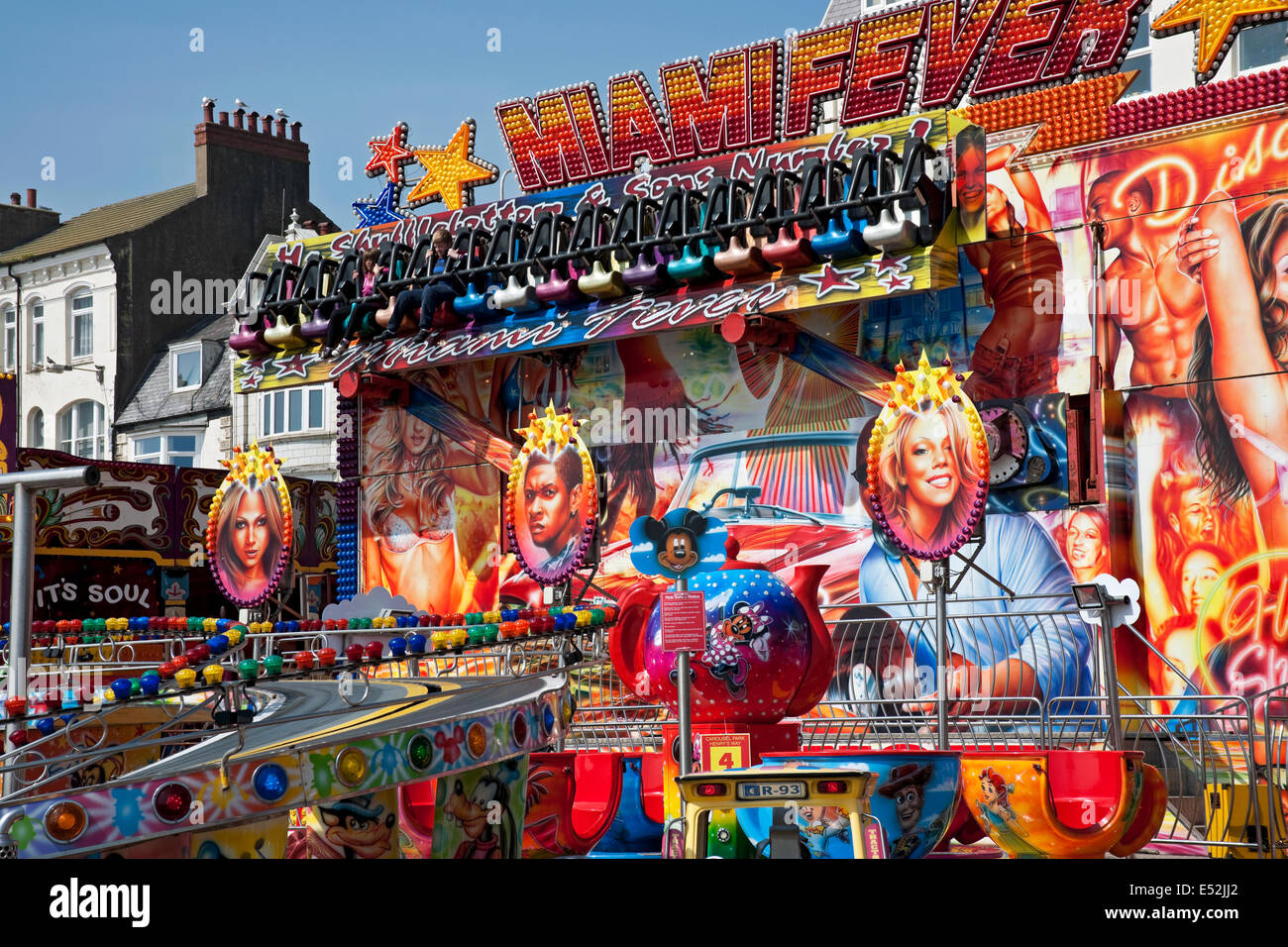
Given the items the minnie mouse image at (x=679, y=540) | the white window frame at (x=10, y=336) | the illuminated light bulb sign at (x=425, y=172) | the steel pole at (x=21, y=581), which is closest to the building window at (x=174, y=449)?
the white window frame at (x=10, y=336)

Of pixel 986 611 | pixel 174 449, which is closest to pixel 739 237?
pixel 986 611

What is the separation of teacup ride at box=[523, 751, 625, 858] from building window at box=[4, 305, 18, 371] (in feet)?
86.8

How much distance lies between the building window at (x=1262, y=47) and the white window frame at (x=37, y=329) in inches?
1004

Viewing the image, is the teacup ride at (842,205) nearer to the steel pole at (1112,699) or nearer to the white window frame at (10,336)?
the steel pole at (1112,699)

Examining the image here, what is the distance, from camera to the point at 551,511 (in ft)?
59.9

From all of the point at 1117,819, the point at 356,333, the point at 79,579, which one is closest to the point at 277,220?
the point at 79,579

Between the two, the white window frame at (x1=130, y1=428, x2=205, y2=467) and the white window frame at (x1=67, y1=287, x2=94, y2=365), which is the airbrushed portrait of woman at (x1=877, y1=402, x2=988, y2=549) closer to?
the white window frame at (x1=130, y1=428, x2=205, y2=467)

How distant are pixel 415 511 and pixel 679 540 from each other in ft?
41.9

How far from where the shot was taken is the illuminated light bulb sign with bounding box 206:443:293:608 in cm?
2105

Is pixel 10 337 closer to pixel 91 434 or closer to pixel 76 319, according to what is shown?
pixel 76 319

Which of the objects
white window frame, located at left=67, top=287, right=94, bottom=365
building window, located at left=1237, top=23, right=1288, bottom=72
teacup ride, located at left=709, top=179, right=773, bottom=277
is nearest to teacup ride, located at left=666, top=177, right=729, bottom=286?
teacup ride, located at left=709, top=179, right=773, bottom=277

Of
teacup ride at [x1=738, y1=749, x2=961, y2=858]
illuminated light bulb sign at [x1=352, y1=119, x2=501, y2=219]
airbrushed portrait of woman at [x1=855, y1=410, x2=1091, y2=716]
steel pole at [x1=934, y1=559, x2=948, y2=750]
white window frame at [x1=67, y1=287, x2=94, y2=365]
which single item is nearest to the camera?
teacup ride at [x1=738, y1=749, x2=961, y2=858]

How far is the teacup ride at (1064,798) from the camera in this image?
9812 millimetres
